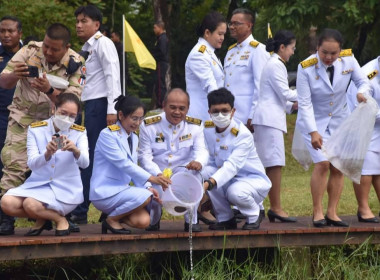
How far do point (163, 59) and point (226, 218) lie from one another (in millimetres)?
12478

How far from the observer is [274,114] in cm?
898

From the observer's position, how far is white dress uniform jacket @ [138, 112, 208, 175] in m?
8.15

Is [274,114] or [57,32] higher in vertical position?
[57,32]

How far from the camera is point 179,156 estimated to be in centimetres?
821

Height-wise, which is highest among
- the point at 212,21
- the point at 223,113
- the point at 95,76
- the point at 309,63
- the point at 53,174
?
the point at 212,21

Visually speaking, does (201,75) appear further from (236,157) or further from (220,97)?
(236,157)

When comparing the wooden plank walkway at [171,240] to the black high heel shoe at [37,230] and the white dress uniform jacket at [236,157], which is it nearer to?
the black high heel shoe at [37,230]

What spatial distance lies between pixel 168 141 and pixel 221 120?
1.49ft

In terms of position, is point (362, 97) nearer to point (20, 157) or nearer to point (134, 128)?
point (134, 128)

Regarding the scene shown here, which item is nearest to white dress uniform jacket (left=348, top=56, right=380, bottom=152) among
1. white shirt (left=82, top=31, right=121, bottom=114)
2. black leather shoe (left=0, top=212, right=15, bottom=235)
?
white shirt (left=82, top=31, right=121, bottom=114)

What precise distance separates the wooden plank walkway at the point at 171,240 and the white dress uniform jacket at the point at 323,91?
2.84 feet

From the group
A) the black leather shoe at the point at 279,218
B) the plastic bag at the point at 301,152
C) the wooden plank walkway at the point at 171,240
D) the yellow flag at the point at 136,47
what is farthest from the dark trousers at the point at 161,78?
the wooden plank walkway at the point at 171,240

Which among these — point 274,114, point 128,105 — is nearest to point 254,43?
point 274,114

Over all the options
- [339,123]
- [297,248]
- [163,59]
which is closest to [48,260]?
[297,248]
